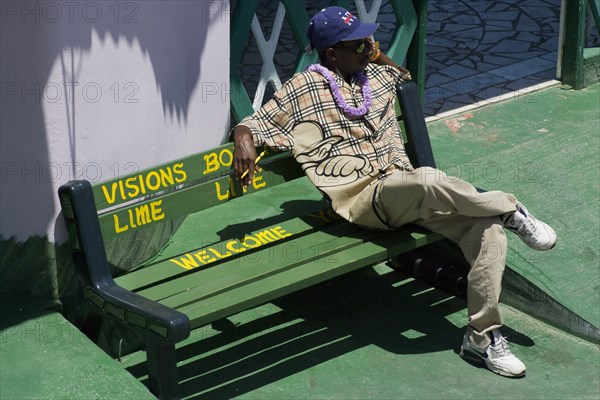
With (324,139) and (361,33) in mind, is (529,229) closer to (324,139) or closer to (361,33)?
(324,139)

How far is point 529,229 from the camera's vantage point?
17.8 feet

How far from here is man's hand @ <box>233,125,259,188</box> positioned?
5371mm

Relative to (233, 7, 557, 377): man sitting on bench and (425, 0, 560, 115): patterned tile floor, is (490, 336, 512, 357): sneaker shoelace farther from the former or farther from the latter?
(425, 0, 560, 115): patterned tile floor

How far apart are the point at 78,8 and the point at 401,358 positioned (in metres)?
2.14

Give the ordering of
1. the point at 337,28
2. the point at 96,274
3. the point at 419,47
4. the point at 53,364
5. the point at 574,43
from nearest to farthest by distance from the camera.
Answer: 1. the point at 53,364
2. the point at 96,274
3. the point at 337,28
4. the point at 419,47
5. the point at 574,43

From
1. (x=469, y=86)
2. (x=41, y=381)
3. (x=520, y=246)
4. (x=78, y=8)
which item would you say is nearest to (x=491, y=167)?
(x=520, y=246)

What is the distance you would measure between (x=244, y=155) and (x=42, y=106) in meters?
0.91

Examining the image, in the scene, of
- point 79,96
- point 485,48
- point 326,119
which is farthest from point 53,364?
point 485,48

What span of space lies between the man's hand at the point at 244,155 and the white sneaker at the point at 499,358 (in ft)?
4.20

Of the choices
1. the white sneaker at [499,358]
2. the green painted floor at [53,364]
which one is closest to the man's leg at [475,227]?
the white sneaker at [499,358]

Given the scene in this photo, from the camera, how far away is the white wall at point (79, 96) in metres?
5.08

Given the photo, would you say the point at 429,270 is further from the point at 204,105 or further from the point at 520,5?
the point at 520,5

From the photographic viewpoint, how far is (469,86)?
8438mm

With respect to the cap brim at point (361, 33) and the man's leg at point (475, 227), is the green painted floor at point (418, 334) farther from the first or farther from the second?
the cap brim at point (361, 33)
